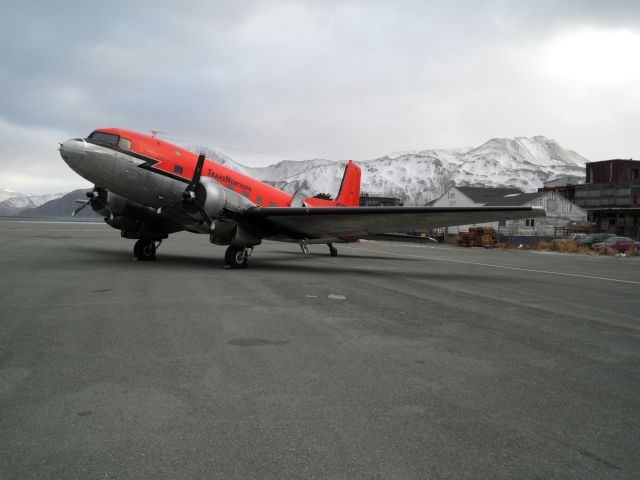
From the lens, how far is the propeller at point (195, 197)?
48.8ft

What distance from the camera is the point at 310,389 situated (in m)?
4.51

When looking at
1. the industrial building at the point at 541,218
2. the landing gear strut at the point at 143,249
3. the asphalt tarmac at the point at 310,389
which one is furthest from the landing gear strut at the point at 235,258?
the industrial building at the point at 541,218

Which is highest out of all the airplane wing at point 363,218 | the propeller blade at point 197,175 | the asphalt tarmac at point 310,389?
the propeller blade at point 197,175

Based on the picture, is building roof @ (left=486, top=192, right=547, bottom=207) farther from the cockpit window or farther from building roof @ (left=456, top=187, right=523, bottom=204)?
the cockpit window

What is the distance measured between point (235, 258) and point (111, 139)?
221 inches

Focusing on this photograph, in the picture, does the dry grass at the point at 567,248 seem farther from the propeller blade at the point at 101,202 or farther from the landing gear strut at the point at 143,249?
the propeller blade at the point at 101,202

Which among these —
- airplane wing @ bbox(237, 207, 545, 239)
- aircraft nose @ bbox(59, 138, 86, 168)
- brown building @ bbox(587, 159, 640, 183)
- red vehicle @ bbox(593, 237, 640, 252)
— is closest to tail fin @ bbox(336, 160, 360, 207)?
airplane wing @ bbox(237, 207, 545, 239)

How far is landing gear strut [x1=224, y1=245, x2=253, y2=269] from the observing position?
16.0 metres

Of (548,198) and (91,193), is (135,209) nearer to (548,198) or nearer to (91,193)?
(91,193)

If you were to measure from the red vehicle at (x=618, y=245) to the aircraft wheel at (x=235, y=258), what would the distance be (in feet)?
105

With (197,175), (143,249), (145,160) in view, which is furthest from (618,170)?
(145,160)

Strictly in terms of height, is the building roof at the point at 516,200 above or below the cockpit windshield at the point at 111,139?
above

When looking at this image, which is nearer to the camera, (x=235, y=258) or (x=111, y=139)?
(x=111, y=139)

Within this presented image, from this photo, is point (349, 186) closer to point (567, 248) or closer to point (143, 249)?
point (143, 249)
